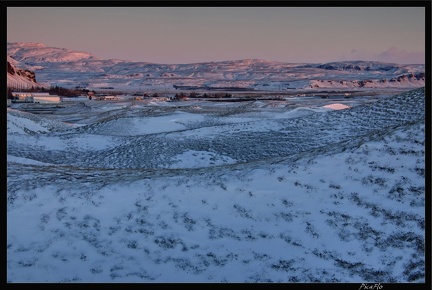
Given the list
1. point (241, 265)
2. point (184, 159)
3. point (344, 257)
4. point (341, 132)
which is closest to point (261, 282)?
point (241, 265)

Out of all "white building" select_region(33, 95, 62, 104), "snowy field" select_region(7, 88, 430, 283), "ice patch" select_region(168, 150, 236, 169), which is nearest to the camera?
"snowy field" select_region(7, 88, 430, 283)

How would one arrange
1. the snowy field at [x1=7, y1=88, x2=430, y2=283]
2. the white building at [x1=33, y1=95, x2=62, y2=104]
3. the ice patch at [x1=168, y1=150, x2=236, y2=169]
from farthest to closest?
the white building at [x1=33, y1=95, x2=62, y2=104] → the ice patch at [x1=168, y1=150, x2=236, y2=169] → the snowy field at [x1=7, y1=88, x2=430, y2=283]

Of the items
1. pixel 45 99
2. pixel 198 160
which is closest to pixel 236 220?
pixel 198 160

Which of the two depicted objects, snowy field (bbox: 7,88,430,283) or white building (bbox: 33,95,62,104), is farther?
white building (bbox: 33,95,62,104)

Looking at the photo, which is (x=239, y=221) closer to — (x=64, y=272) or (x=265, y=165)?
(x=265, y=165)

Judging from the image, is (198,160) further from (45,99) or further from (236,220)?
(45,99)

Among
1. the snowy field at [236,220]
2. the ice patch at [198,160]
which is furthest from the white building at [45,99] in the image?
the snowy field at [236,220]

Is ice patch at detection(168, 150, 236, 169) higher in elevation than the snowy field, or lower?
lower

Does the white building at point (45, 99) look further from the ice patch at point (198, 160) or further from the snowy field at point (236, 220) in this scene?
the snowy field at point (236, 220)

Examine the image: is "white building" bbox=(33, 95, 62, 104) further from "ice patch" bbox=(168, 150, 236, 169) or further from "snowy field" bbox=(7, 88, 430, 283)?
"snowy field" bbox=(7, 88, 430, 283)

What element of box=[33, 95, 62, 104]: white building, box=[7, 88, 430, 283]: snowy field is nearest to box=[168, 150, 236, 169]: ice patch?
box=[7, 88, 430, 283]: snowy field

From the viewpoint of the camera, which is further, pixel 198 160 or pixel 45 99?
pixel 45 99

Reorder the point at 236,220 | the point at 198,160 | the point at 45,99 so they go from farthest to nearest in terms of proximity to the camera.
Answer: the point at 45,99 → the point at 198,160 → the point at 236,220
